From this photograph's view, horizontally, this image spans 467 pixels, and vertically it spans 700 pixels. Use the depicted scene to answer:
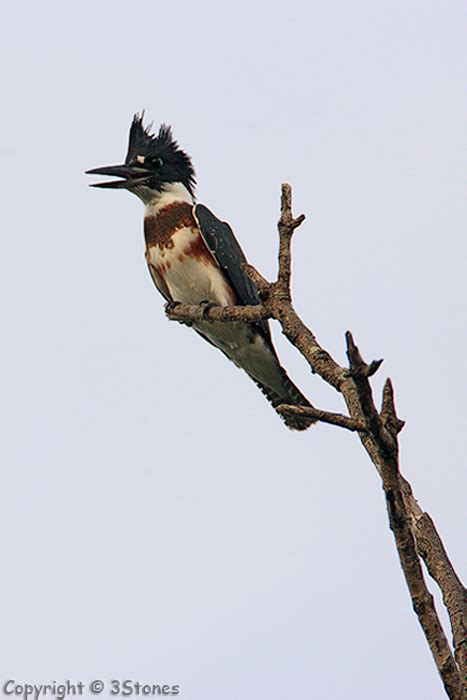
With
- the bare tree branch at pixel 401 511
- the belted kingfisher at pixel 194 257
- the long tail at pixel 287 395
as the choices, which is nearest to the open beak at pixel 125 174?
the belted kingfisher at pixel 194 257

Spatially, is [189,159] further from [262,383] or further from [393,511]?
[393,511]

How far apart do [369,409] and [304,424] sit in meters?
3.85

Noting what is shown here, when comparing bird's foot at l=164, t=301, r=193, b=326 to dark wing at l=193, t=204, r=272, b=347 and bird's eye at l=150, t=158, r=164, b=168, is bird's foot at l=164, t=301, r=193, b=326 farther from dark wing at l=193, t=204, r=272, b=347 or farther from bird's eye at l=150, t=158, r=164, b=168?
bird's eye at l=150, t=158, r=164, b=168

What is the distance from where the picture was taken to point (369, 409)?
2.93 metres

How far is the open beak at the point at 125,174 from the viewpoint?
6.92 meters

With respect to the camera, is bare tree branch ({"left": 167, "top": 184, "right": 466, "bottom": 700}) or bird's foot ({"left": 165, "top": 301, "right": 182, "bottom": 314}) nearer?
bare tree branch ({"left": 167, "top": 184, "right": 466, "bottom": 700})

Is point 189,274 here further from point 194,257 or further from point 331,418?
point 331,418

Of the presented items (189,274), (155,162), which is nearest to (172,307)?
(189,274)

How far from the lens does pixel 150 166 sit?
7262 millimetres

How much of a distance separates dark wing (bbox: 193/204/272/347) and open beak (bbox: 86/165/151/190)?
1.35ft

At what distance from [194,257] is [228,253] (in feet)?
0.68

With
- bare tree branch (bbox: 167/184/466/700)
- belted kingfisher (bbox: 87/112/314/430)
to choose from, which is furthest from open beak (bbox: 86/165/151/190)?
bare tree branch (bbox: 167/184/466/700)

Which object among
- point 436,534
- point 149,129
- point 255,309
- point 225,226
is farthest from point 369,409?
point 149,129

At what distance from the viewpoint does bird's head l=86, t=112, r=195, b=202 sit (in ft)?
23.4
